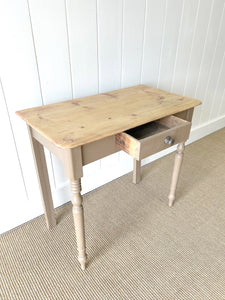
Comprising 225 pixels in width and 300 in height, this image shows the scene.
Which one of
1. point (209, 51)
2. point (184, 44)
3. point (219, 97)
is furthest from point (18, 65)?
point (219, 97)

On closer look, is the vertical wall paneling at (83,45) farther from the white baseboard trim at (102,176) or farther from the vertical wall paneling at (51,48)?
the white baseboard trim at (102,176)

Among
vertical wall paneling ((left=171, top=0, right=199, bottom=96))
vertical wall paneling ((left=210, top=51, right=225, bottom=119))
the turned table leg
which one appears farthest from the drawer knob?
vertical wall paneling ((left=210, top=51, right=225, bottom=119))

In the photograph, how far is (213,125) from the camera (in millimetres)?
2379

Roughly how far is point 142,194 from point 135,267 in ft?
1.77

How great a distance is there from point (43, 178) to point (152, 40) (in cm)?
106

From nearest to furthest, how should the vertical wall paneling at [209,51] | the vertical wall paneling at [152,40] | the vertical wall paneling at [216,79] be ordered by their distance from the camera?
the vertical wall paneling at [152,40]
the vertical wall paneling at [209,51]
the vertical wall paneling at [216,79]

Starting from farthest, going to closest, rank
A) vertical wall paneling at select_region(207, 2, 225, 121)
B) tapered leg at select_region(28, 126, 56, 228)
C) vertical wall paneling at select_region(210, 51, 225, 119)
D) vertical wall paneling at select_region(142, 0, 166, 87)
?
vertical wall paneling at select_region(210, 51, 225, 119), vertical wall paneling at select_region(207, 2, 225, 121), vertical wall paneling at select_region(142, 0, 166, 87), tapered leg at select_region(28, 126, 56, 228)

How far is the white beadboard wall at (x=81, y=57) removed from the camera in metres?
1.03

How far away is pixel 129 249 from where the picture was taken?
1225 mm

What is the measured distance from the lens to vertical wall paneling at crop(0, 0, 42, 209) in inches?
37.6

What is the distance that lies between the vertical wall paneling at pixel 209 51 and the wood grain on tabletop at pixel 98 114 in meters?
0.87

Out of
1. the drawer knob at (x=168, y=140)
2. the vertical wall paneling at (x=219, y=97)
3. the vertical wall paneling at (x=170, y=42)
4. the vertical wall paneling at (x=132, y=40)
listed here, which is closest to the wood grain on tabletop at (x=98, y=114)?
the drawer knob at (x=168, y=140)

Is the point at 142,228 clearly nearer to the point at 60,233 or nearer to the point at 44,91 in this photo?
the point at 60,233

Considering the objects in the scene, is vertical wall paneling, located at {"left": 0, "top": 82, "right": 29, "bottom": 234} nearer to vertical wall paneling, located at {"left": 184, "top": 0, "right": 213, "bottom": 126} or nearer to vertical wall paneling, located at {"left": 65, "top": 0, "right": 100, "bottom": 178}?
vertical wall paneling, located at {"left": 65, "top": 0, "right": 100, "bottom": 178}
